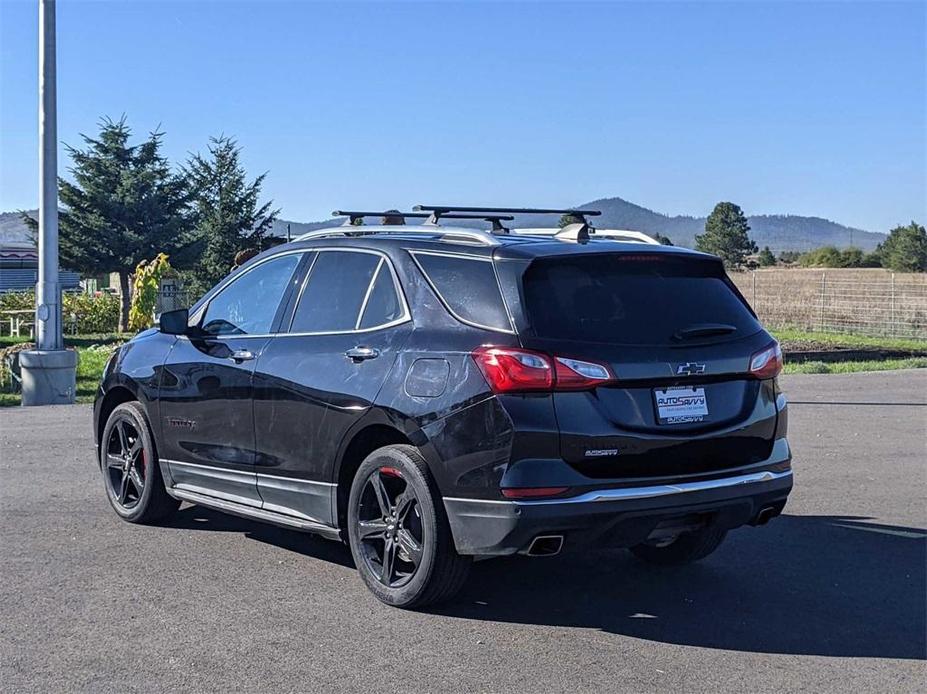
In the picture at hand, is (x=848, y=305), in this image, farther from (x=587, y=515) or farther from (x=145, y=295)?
(x=587, y=515)

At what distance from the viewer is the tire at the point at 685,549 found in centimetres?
638

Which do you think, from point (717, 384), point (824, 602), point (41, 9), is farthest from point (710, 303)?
point (41, 9)

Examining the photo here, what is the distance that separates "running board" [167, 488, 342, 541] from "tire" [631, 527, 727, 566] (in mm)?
1684

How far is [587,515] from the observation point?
5102 mm

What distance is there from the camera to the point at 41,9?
1524cm

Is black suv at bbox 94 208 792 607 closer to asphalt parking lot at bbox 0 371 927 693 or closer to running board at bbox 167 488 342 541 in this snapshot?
running board at bbox 167 488 342 541

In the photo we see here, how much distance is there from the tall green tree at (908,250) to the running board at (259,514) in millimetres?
68568

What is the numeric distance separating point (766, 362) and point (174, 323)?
349 cm

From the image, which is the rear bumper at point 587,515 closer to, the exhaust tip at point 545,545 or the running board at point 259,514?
the exhaust tip at point 545,545

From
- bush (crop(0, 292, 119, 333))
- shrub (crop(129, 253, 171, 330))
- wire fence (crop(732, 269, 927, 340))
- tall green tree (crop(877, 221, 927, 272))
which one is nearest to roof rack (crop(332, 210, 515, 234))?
shrub (crop(129, 253, 171, 330))

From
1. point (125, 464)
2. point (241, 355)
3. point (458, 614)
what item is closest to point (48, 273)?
point (125, 464)

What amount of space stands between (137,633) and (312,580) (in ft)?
3.76

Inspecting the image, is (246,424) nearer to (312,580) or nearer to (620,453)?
(312,580)

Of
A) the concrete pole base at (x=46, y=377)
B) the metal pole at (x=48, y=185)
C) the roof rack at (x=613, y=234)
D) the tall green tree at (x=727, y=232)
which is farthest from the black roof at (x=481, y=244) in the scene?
the tall green tree at (x=727, y=232)
